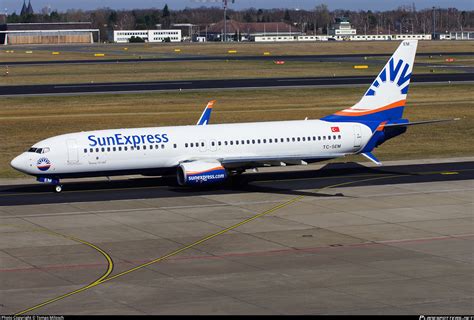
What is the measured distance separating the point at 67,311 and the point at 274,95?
7857 centimetres

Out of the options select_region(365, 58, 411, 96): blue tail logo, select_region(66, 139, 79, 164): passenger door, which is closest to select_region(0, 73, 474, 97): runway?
select_region(365, 58, 411, 96): blue tail logo

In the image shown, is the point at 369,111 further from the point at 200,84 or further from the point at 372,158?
the point at 200,84

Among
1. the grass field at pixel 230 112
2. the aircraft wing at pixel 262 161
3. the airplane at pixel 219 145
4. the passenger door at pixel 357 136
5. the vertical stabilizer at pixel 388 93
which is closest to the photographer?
the airplane at pixel 219 145

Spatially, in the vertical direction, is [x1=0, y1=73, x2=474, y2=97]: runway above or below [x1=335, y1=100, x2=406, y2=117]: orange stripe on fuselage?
below

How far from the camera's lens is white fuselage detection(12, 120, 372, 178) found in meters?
54.4

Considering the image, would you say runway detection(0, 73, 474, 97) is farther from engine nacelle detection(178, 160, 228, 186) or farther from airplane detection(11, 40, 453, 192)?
engine nacelle detection(178, 160, 228, 186)

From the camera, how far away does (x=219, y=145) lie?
56.9 meters

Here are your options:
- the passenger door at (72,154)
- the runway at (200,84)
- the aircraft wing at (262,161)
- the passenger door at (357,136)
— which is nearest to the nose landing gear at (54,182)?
the passenger door at (72,154)

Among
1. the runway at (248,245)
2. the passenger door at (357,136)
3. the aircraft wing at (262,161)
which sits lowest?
the runway at (248,245)

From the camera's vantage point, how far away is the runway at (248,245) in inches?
1305

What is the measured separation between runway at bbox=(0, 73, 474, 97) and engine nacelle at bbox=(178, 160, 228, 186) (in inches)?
2395

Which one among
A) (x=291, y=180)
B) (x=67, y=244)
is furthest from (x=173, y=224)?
(x=291, y=180)

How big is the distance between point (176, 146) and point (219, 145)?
8.90 feet

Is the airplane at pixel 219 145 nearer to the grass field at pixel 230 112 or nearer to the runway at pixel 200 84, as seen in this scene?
the grass field at pixel 230 112
